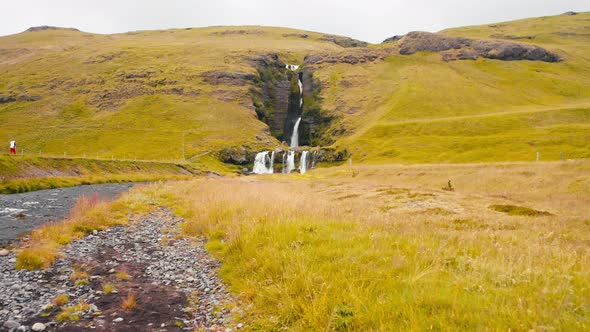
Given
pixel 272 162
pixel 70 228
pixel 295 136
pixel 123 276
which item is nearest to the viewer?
pixel 123 276

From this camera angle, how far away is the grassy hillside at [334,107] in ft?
339

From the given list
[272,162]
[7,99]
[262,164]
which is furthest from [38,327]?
[7,99]

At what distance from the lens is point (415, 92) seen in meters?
149

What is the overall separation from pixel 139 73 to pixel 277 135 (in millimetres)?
70242

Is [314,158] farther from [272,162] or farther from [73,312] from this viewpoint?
[73,312]

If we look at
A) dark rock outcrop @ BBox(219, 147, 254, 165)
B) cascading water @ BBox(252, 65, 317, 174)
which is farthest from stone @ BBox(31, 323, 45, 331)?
dark rock outcrop @ BBox(219, 147, 254, 165)

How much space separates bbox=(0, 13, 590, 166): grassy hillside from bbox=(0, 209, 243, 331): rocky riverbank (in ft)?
280

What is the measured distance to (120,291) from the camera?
11.6 m

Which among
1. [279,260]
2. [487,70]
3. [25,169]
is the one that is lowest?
[25,169]

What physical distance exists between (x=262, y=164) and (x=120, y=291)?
105m

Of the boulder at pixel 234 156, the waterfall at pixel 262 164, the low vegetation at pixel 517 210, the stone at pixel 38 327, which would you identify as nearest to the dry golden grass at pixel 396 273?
the low vegetation at pixel 517 210

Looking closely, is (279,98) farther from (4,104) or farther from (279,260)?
(279,260)

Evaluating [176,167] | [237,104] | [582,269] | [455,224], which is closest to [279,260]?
[582,269]

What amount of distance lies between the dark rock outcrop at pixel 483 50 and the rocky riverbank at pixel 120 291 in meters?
199
